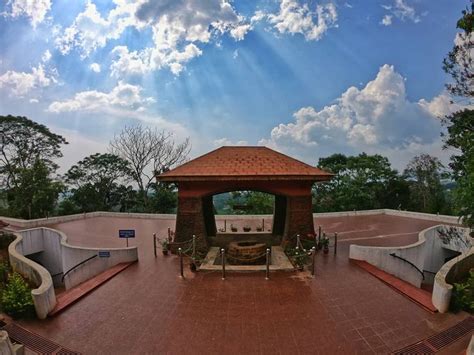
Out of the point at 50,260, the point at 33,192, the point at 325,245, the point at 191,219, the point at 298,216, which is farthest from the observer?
the point at 33,192

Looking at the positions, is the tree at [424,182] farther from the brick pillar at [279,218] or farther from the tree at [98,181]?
the tree at [98,181]

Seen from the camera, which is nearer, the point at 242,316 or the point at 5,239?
the point at 242,316

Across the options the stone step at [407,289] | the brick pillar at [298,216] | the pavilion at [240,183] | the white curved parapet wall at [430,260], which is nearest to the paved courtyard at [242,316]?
the stone step at [407,289]

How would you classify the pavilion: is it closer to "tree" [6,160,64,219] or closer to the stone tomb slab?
the stone tomb slab

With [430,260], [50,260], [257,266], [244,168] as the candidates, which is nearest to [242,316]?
[257,266]

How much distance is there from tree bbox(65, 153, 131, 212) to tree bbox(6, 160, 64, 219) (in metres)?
4.98

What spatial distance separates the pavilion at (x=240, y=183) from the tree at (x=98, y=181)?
62.1ft

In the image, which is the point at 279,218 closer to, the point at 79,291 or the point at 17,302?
the point at 79,291

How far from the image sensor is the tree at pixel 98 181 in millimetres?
25672

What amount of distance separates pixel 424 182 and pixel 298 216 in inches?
845

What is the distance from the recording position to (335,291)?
753cm

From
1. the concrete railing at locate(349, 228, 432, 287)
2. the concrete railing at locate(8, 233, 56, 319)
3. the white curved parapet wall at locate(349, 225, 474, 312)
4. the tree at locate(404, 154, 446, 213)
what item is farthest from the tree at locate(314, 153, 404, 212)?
the concrete railing at locate(8, 233, 56, 319)

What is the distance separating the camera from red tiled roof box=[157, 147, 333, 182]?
33.7ft

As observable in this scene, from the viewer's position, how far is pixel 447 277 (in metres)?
7.52
